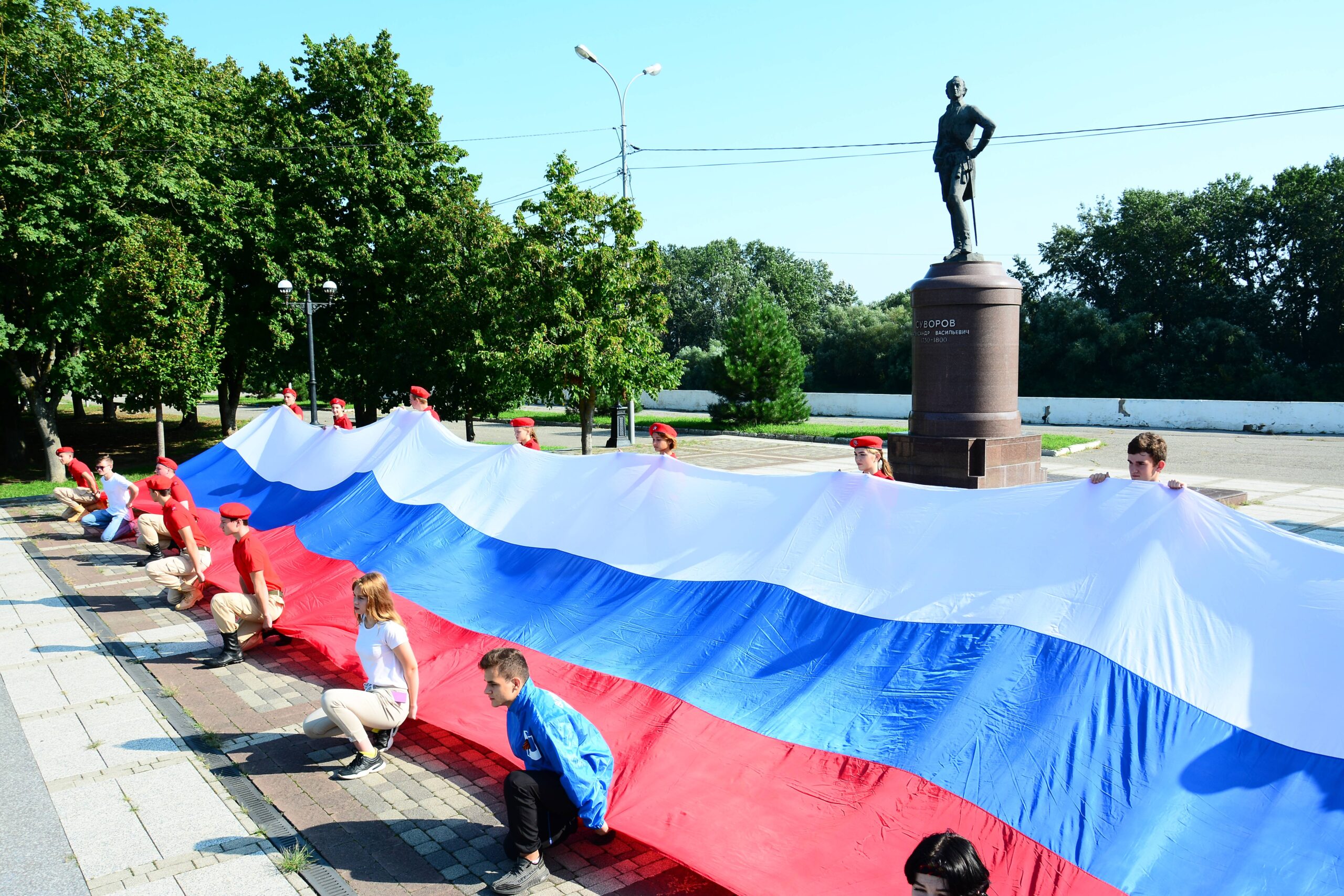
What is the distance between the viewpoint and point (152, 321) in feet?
58.6

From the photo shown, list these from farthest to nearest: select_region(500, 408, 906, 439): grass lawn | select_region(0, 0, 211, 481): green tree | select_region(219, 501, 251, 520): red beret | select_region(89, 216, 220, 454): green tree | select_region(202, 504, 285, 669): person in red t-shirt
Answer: select_region(500, 408, 906, 439): grass lawn, select_region(0, 0, 211, 481): green tree, select_region(89, 216, 220, 454): green tree, select_region(202, 504, 285, 669): person in red t-shirt, select_region(219, 501, 251, 520): red beret

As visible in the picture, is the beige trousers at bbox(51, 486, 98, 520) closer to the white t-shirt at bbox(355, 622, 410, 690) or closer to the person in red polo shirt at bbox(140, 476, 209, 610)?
the person in red polo shirt at bbox(140, 476, 209, 610)

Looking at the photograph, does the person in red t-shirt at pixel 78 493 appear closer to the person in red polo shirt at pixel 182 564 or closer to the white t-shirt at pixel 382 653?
the person in red polo shirt at pixel 182 564

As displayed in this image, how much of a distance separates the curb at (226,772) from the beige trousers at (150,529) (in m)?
2.39

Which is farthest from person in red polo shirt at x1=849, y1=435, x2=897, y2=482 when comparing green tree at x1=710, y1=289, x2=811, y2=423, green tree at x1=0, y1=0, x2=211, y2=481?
green tree at x1=710, y1=289, x2=811, y2=423

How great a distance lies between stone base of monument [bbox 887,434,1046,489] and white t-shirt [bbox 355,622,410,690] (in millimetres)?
8688

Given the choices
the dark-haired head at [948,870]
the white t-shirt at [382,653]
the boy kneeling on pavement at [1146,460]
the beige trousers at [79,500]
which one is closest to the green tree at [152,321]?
the beige trousers at [79,500]

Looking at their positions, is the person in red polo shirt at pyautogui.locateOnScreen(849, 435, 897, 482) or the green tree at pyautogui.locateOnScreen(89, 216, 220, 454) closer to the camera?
the person in red polo shirt at pyautogui.locateOnScreen(849, 435, 897, 482)

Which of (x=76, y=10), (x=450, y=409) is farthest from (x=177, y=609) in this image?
(x=76, y=10)

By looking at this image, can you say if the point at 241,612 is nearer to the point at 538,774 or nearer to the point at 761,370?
the point at 538,774

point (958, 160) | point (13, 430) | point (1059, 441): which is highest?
point (958, 160)

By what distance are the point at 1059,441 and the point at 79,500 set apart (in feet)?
81.9

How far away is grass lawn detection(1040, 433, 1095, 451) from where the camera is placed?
2603 cm

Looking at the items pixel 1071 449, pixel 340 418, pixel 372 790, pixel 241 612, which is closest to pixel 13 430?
pixel 340 418
